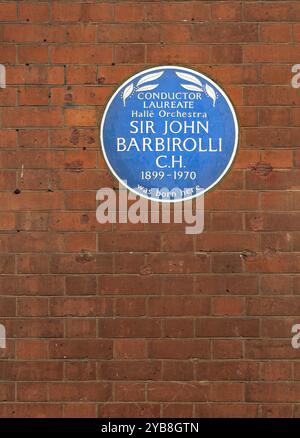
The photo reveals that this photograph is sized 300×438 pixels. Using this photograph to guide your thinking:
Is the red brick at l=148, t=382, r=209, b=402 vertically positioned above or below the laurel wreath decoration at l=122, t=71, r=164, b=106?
below

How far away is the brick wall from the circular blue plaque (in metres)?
0.08

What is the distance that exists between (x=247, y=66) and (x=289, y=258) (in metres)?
1.19

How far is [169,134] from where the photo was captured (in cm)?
420

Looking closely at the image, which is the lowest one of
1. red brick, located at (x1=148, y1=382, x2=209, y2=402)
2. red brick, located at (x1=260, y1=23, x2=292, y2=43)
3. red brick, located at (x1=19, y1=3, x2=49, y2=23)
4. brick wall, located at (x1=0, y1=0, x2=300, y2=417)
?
red brick, located at (x1=148, y1=382, x2=209, y2=402)

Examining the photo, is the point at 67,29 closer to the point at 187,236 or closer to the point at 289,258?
the point at 187,236

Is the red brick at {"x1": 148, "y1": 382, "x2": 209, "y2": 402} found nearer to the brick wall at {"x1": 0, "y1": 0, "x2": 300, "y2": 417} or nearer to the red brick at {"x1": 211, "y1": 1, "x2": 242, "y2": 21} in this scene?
the brick wall at {"x1": 0, "y1": 0, "x2": 300, "y2": 417}

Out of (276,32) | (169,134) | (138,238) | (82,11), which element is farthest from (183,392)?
(82,11)

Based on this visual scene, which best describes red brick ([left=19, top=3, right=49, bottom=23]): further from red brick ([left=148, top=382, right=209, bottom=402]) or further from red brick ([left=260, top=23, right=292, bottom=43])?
red brick ([left=148, top=382, right=209, bottom=402])

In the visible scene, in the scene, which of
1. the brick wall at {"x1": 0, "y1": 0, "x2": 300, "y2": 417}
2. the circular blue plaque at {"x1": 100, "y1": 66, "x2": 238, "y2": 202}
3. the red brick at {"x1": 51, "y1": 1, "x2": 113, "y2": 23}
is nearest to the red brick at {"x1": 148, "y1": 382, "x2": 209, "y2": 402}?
the brick wall at {"x1": 0, "y1": 0, "x2": 300, "y2": 417}

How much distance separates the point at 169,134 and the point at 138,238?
0.66 metres

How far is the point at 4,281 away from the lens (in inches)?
165

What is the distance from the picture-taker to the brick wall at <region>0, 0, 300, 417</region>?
4.20m

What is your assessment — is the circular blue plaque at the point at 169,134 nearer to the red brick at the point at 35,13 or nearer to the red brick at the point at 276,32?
the red brick at the point at 276,32

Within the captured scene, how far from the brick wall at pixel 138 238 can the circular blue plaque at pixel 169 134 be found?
0.08 meters
